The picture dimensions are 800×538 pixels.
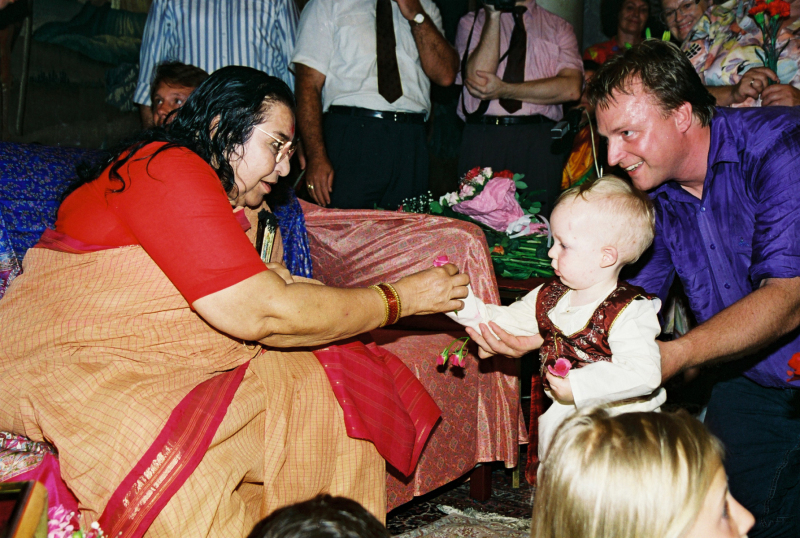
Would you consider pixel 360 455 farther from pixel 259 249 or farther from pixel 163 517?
pixel 259 249

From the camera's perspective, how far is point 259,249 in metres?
2.19

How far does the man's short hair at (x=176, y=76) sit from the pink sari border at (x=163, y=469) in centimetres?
144

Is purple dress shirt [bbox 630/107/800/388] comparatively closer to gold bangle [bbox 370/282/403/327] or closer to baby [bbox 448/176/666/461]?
baby [bbox 448/176/666/461]

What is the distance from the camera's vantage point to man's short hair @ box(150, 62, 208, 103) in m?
2.47

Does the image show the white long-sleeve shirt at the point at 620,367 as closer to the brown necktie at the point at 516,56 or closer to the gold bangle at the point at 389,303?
the gold bangle at the point at 389,303

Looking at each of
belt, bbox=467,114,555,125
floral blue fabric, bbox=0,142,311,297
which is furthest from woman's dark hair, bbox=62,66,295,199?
belt, bbox=467,114,555,125

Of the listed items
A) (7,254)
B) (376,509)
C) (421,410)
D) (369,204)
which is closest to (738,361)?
(421,410)

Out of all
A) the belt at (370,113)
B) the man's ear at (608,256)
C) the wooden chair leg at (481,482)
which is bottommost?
the wooden chair leg at (481,482)

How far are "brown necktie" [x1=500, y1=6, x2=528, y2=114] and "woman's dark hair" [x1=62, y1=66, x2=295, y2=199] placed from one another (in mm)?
2354

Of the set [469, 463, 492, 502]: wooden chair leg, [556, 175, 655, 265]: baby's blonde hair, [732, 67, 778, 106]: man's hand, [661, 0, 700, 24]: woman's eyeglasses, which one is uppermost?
[661, 0, 700, 24]: woman's eyeglasses

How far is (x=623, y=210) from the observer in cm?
168

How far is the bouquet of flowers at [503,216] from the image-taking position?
3014mm

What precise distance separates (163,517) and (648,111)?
167cm

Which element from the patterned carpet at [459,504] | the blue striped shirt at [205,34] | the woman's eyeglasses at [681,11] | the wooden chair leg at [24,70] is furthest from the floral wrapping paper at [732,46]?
the wooden chair leg at [24,70]
